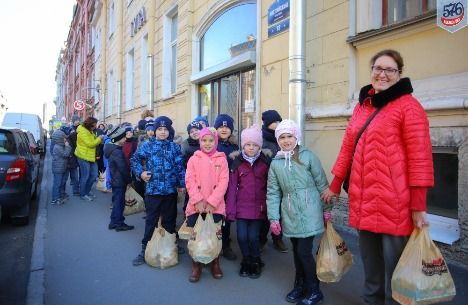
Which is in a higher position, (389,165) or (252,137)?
(252,137)

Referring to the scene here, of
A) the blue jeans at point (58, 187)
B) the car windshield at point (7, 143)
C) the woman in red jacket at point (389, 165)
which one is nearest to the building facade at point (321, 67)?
the woman in red jacket at point (389, 165)

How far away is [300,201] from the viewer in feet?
10.3

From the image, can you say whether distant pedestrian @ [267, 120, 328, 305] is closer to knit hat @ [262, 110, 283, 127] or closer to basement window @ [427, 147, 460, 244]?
knit hat @ [262, 110, 283, 127]

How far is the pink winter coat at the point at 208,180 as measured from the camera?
3754 mm

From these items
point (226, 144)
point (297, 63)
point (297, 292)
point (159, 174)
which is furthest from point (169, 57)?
Answer: point (297, 292)

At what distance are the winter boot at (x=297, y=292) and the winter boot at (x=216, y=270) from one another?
0.78 metres

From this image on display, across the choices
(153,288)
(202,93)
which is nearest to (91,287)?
(153,288)

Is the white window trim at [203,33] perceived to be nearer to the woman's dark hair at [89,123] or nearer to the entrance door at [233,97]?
the entrance door at [233,97]

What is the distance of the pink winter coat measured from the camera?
375 centimetres

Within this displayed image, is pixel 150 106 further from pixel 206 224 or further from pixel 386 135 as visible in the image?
pixel 386 135

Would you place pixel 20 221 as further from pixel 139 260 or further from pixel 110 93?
pixel 110 93

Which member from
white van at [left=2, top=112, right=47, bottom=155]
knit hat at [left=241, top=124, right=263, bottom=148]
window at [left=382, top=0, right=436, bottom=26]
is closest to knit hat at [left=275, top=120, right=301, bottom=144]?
knit hat at [left=241, top=124, right=263, bottom=148]

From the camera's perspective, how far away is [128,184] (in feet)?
18.4

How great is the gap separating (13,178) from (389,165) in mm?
5161
